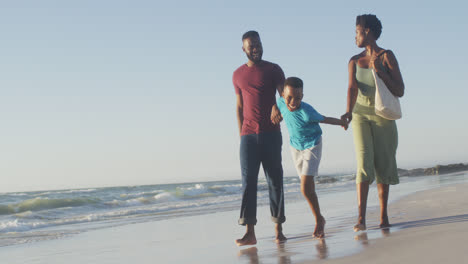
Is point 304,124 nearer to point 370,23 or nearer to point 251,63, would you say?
point 251,63

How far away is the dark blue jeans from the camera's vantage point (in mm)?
4805

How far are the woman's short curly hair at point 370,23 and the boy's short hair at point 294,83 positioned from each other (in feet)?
2.96

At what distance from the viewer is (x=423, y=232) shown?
163 inches

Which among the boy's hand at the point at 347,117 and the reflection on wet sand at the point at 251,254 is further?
the boy's hand at the point at 347,117

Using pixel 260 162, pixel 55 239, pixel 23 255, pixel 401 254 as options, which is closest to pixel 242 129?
pixel 260 162

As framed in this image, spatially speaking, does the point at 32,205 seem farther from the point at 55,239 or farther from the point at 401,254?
the point at 401,254

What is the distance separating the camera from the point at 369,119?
501cm

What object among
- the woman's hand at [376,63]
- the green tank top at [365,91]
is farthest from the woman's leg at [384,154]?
the woman's hand at [376,63]

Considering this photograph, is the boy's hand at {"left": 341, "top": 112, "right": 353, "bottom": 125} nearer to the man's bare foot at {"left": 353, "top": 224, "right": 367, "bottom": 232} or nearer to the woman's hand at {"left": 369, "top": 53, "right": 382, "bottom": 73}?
the woman's hand at {"left": 369, "top": 53, "right": 382, "bottom": 73}

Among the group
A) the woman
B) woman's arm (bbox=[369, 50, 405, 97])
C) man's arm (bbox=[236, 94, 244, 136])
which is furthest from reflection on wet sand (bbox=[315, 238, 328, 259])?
woman's arm (bbox=[369, 50, 405, 97])

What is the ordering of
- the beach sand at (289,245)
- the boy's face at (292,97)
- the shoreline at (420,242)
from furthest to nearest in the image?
the boy's face at (292,97)
the beach sand at (289,245)
the shoreline at (420,242)

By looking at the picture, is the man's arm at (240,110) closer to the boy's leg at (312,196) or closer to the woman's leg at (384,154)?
the boy's leg at (312,196)

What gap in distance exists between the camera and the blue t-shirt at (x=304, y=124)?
15.0 feet

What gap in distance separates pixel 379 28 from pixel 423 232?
1975 mm
